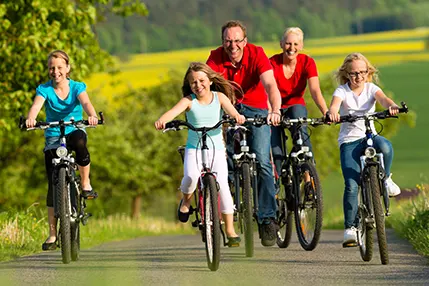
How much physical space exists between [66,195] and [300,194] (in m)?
2.32

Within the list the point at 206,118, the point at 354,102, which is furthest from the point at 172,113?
the point at 354,102

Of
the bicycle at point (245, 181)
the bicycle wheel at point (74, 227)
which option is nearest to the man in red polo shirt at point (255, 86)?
the bicycle at point (245, 181)

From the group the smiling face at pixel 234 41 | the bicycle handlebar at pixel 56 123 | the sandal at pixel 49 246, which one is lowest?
the sandal at pixel 49 246

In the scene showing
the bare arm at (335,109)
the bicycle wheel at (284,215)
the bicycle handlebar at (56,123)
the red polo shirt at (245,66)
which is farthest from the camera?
the bicycle wheel at (284,215)

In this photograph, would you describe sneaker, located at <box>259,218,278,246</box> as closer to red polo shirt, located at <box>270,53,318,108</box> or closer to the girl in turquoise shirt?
red polo shirt, located at <box>270,53,318,108</box>

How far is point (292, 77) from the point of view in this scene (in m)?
11.3

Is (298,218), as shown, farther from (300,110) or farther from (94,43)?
(94,43)

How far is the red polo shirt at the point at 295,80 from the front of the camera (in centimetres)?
1127

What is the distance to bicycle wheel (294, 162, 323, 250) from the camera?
10008 millimetres

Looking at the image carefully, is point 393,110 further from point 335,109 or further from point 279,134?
point 279,134

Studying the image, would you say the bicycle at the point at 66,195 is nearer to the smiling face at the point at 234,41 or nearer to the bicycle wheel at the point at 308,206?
the smiling face at the point at 234,41

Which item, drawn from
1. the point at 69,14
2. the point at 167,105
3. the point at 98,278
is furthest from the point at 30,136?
the point at 98,278

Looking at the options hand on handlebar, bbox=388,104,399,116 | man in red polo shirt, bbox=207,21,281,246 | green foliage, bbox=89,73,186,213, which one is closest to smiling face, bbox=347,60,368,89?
hand on handlebar, bbox=388,104,399,116

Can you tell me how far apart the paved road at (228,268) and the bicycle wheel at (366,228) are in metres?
0.11
